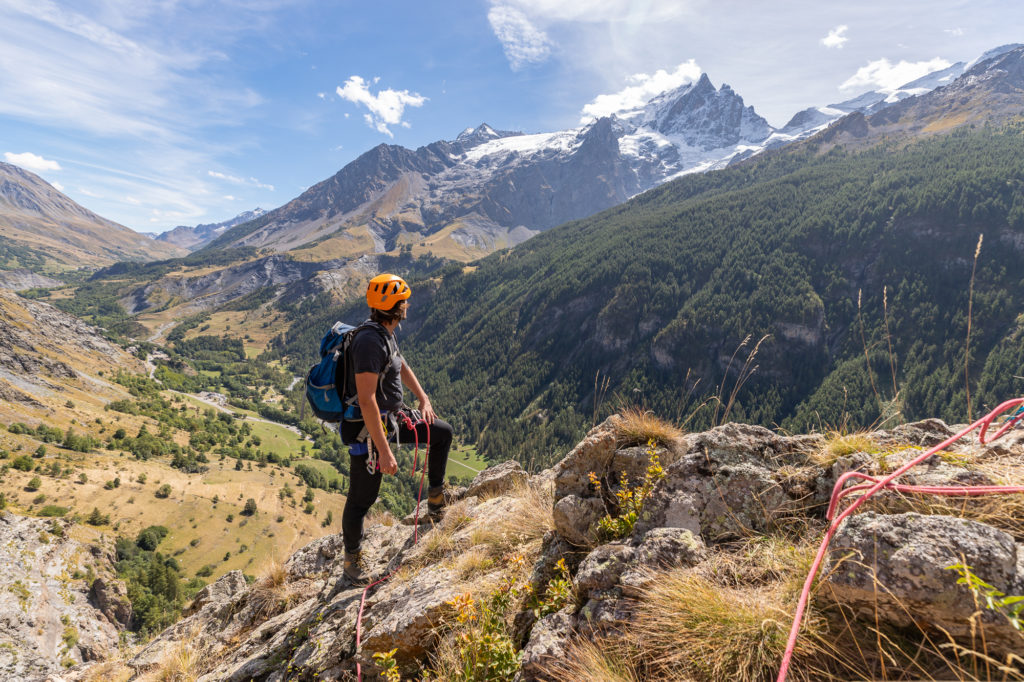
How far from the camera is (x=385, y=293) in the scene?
5312 millimetres

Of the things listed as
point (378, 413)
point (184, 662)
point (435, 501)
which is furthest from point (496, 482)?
point (184, 662)

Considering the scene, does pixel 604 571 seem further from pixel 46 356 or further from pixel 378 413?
pixel 46 356

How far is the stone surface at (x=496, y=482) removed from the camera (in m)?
8.38

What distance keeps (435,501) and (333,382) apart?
3.67 m

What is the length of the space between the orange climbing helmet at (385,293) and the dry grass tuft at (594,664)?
409 centimetres

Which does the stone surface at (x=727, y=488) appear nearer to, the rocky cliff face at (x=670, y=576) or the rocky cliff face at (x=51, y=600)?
the rocky cliff face at (x=670, y=576)

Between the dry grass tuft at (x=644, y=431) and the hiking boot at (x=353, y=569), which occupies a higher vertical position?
the dry grass tuft at (x=644, y=431)

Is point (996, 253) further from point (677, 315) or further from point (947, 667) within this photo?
point (947, 667)

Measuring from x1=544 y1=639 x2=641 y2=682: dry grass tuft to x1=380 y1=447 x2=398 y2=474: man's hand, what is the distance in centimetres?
272

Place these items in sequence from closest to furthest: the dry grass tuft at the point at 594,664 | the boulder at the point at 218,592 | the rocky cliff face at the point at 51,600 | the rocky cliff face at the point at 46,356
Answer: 1. the dry grass tuft at the point at 594,664
2. the boulder at the point at 218,592
3. the rocky cliff face at the point at 51,600
4. the rocky cliff face at the point at 46,356

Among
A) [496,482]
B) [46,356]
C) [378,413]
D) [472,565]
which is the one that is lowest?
[496,482]

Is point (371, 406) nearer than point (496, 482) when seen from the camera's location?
Yes

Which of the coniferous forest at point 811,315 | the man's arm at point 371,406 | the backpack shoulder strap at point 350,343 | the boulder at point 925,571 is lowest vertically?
the coniferous forest at point 811,315

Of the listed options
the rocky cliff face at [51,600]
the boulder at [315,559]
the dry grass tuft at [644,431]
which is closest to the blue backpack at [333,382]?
the dry grass tuft at [644,431]
